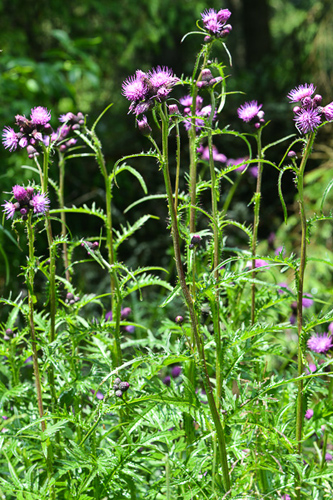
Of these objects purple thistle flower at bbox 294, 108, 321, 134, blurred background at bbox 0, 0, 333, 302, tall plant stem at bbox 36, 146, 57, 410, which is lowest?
tall plant stem at bbox 36, 146, 57, 410

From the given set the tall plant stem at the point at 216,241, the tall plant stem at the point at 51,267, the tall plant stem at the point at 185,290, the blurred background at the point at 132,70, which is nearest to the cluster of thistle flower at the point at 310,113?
the tall plant stem at the point at 216,241

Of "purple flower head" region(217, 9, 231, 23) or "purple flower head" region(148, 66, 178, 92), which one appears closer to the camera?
"purple flower head" region(148, 66, 178, 92)

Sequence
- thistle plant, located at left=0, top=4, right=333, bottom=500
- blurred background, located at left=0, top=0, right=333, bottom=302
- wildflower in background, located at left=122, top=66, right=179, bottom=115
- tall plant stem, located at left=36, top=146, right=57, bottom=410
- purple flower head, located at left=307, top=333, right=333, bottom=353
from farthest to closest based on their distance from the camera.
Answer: blurred background, located at left=0, top=0, right=333, bottom=302 < purple flower head, located at left=307, top=333, right=333, bottom=353 < tall plant stem, located at left=36, top=146, right=57, bottom=410 < thistle plant, located at left=0, top=4, right=333, bottom=500 < wildflower in background, located at left=122, top=66, right=179, bottom=115

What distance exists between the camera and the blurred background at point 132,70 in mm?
3691

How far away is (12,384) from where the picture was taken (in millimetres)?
1480

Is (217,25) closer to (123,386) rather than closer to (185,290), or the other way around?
(185,290)

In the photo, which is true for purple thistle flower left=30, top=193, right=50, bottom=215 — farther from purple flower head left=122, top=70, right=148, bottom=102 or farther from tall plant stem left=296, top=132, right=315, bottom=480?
tall plant stem left=296, top=132, right=315, bottom=480

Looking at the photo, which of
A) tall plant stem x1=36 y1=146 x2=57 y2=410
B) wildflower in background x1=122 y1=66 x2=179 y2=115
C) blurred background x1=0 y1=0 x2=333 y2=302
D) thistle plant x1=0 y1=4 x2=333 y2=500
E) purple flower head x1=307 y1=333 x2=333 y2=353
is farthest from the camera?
blurred background x1=0 y1=0 x2=333 y2=302

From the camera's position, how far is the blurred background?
3.69 m

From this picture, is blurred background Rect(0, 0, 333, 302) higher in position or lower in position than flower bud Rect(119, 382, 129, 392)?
higher

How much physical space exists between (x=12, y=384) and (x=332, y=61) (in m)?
4.03

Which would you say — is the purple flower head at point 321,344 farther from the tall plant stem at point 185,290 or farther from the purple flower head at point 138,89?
the purple flower head at point 138,89

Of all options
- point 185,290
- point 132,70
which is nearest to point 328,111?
point 185,290

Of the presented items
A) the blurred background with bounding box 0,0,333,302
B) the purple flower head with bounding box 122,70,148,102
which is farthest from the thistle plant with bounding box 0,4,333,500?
the blurred background with bounding box 0,0,333,302
